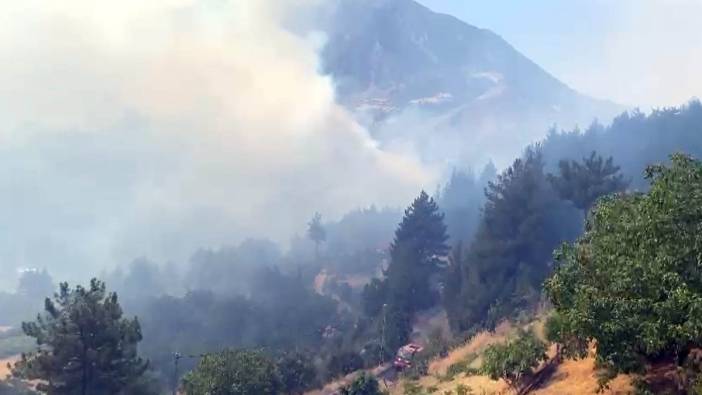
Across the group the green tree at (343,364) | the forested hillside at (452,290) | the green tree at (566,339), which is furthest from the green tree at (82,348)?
the green tree at (566,339)

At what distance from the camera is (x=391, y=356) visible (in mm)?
58719

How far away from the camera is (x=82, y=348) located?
36625 millimetres

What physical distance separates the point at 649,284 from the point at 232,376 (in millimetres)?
26688

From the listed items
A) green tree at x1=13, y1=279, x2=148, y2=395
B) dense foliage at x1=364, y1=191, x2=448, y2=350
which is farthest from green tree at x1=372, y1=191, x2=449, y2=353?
green tree at x1=13, y1=279, x2=148, y2=395

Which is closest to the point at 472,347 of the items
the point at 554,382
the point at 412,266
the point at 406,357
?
the point at 406,357

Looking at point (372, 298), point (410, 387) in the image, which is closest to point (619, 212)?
point (410, 387)

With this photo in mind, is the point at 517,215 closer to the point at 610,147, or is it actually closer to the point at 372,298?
the point at 372,298

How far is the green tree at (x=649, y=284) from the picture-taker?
1606 cm

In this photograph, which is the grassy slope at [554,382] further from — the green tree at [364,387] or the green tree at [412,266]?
the green tree at [412,266]

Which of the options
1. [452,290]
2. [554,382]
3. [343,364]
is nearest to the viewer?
[554,382]

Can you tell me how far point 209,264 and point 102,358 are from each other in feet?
316

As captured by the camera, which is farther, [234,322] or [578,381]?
[234,322]

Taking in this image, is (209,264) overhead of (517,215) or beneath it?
overhead

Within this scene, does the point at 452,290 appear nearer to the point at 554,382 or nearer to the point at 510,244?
the point at 510,244
